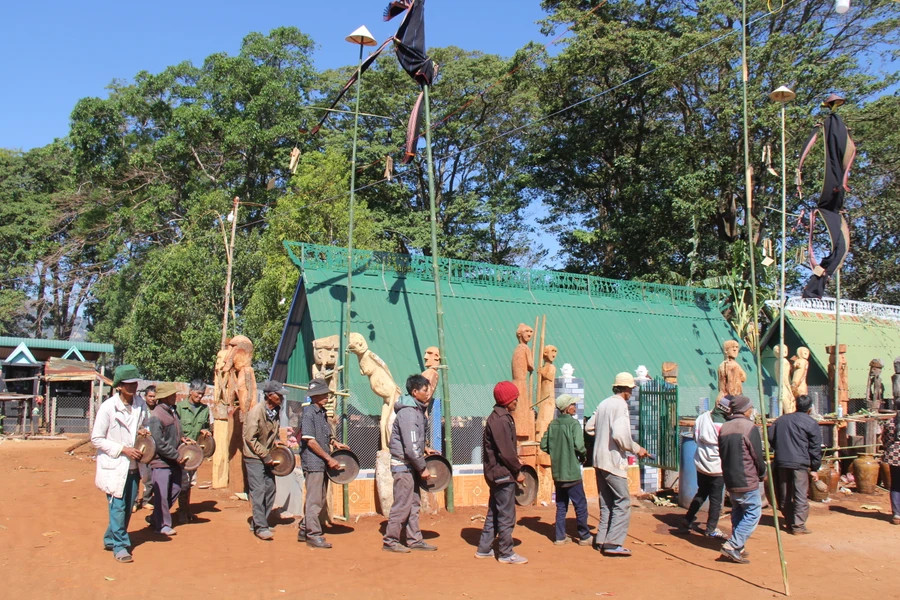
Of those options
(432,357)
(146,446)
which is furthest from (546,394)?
(146,446)

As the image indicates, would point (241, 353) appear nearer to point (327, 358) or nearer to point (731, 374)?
point (327, 358)

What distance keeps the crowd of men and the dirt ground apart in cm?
22

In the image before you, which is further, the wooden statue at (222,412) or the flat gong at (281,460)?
the wooden statue at (222,412)

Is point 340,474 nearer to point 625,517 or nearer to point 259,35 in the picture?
point 625,517

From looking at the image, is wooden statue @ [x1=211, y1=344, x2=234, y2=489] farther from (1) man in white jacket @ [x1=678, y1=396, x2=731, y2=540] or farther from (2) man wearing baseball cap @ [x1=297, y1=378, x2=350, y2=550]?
(1) man in white jacket @ [x1=678, y1=396, x2=731, y2=540]

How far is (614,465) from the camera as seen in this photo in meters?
7.50

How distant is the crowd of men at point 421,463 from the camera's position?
23.4ft

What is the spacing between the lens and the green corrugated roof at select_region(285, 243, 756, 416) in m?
13.1

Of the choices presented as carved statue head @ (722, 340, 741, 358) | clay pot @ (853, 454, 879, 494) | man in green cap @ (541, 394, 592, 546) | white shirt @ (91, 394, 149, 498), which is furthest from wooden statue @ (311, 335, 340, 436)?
clay pot @ (853, 454, 879, 494)

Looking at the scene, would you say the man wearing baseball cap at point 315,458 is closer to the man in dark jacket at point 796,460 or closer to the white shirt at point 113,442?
the white shirt at point 113,442

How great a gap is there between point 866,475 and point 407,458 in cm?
926

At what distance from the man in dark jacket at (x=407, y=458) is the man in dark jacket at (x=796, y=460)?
4.73m

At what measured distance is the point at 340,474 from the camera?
7961 millimetres

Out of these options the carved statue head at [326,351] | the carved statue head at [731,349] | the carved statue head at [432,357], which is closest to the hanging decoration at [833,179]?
the carved statue head at [731,349]
